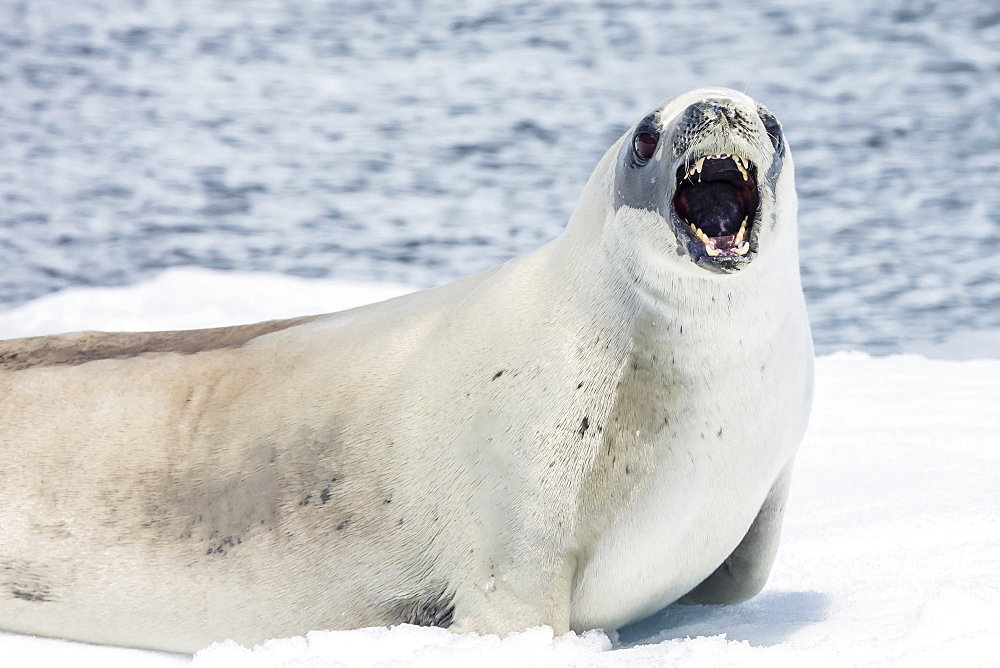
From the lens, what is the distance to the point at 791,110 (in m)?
16.9

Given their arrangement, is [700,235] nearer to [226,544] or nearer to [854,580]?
[854,580]

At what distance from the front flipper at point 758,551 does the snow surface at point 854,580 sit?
0.07m

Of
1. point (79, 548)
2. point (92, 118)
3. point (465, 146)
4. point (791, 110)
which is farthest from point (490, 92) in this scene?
point (79, 548)

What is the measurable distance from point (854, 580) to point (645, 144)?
1.30 m

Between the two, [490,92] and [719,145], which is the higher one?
[719,145]

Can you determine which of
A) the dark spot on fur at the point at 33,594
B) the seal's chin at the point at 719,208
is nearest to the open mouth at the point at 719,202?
the seal's chin at the point at 719,208

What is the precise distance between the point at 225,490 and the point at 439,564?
59 cm

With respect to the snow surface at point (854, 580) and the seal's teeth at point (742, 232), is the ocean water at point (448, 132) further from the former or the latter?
the seal's teeth at point (742, 232)

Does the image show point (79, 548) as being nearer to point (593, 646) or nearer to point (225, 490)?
point (225, 490)

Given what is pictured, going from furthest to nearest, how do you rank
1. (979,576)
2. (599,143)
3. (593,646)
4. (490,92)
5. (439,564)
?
(490,92)
(599,143)
(979,576)
(439,564)
(593,646)

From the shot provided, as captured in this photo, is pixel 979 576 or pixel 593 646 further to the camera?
pixel 979 576

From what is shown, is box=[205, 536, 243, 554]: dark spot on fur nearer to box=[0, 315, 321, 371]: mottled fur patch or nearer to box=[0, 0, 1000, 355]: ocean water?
box=[0, 315, 321, 371]: mottled fur patch

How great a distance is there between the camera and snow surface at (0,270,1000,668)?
2.47m

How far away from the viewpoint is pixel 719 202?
8.74 feet
